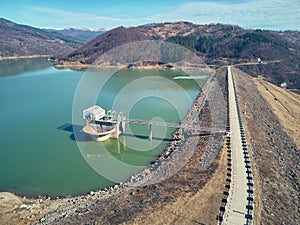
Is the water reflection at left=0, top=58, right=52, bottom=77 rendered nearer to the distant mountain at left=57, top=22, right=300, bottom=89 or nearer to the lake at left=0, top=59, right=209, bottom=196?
the distant mountain at left=57, top=22, right=300, bottom=89

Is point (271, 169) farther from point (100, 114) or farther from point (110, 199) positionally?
point (100, 114)

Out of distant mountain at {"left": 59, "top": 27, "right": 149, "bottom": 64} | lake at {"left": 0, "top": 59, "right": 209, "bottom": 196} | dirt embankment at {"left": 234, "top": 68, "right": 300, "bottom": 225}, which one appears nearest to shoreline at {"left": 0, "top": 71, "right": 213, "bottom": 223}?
lake at {"left": 0, "top": 59, "right": 209, "bottom": 196}

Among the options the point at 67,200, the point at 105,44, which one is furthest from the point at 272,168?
the point at 105,44

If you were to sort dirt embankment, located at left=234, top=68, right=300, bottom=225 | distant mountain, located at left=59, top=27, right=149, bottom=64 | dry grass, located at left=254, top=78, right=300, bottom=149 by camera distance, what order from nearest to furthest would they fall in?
dirt embankment, located at left=234, top=68, right=300, bottom=225 < dry grass, located at left=254, top=78, right=300, bottom=149 < distant mountain, located at left=59, top=27, right=149, bottom=64

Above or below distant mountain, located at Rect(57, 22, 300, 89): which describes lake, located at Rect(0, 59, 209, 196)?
Result: below

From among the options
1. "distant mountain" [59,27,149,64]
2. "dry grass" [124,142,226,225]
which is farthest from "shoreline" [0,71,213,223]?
"distant mountain" [59,27,149,64]

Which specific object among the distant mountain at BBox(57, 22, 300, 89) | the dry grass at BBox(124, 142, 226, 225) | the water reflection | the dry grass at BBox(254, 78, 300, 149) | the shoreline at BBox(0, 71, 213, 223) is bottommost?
the shoreline at BBox(0, 71, 213, 223)

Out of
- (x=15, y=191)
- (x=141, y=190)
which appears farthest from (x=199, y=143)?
(x=15, y=191)

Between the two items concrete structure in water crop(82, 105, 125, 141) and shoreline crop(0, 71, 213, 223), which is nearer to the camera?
shoreline crop(0, 71, 213, 223)

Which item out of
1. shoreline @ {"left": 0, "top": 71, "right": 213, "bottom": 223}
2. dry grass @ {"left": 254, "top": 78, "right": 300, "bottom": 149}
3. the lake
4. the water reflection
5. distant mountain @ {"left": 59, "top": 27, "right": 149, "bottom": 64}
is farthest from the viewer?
distant mountain @ {"left": 59, "top": 27, "right": 149, "bottom": 64}
